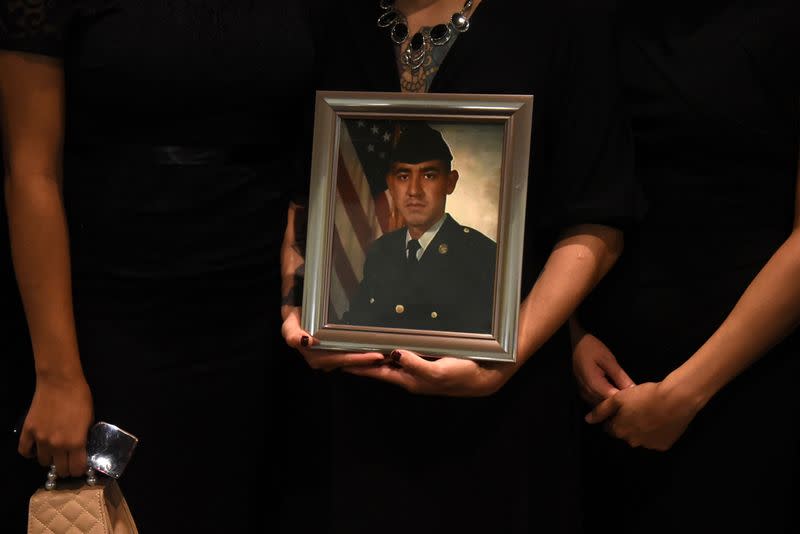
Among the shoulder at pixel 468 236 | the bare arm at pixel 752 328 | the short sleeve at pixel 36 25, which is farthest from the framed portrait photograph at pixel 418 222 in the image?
the short sleeve at pixel 36 25

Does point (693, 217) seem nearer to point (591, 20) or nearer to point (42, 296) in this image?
point (591, 20)

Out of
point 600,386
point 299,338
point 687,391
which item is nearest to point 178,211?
point 299,338

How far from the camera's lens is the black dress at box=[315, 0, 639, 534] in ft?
4.72

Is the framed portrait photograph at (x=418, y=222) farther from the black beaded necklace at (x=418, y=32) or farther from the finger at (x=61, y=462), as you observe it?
the finger at (x=61, y=462)

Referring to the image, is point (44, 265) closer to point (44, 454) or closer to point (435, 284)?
point (44, 454)

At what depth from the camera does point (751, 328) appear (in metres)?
1.43

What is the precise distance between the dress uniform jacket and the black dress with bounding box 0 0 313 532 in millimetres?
320

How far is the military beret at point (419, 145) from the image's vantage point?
1429 mm

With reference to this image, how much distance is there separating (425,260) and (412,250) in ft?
0.09

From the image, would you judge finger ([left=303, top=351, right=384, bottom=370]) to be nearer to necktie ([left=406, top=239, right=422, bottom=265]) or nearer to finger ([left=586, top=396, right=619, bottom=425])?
necktie ([left=406, top=239, right=422, bottom=265])

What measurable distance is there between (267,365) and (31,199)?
0.54m

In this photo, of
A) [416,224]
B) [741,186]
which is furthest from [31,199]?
[741,186]

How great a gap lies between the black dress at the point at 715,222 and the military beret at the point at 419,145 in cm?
38

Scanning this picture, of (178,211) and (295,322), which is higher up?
(178,211)
